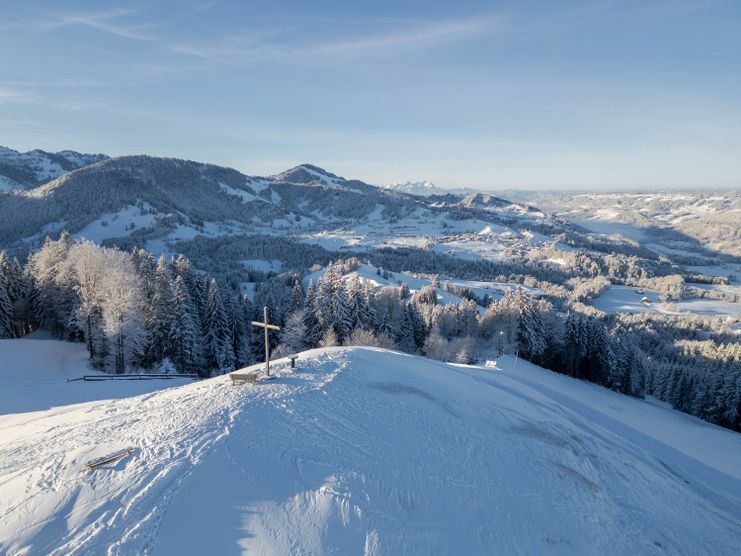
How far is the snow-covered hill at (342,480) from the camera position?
28.4 ft

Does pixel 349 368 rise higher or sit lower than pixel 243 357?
higher

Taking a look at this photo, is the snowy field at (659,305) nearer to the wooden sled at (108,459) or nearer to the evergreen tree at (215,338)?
the evergreen tree at (215,338)

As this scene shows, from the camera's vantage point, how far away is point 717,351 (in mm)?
73688

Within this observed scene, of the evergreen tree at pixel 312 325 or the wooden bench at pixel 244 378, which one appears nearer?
the wooden bench at pixel 244 378

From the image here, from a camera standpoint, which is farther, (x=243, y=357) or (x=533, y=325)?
(x=533, y=325)

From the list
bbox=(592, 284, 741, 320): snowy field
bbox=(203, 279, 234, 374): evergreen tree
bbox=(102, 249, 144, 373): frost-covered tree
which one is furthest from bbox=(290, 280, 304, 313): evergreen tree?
bbox=(592, 284, 741, 320): snowy field

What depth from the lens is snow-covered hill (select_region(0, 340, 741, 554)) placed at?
8664 mm

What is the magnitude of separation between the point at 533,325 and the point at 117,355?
45.5 m

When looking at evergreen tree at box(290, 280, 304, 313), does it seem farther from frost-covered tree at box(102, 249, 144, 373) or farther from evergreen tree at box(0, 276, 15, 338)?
evergreen tree at box(0, 276, 15, 338)

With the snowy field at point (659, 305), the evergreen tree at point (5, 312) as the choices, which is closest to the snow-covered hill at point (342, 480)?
the evergreen tree at point (5, 312)

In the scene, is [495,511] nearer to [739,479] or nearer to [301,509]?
[301,509]

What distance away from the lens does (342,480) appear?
1043 centimetres

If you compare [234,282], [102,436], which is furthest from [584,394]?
[234,282]

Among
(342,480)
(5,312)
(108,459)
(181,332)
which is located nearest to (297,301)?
(181,332)
